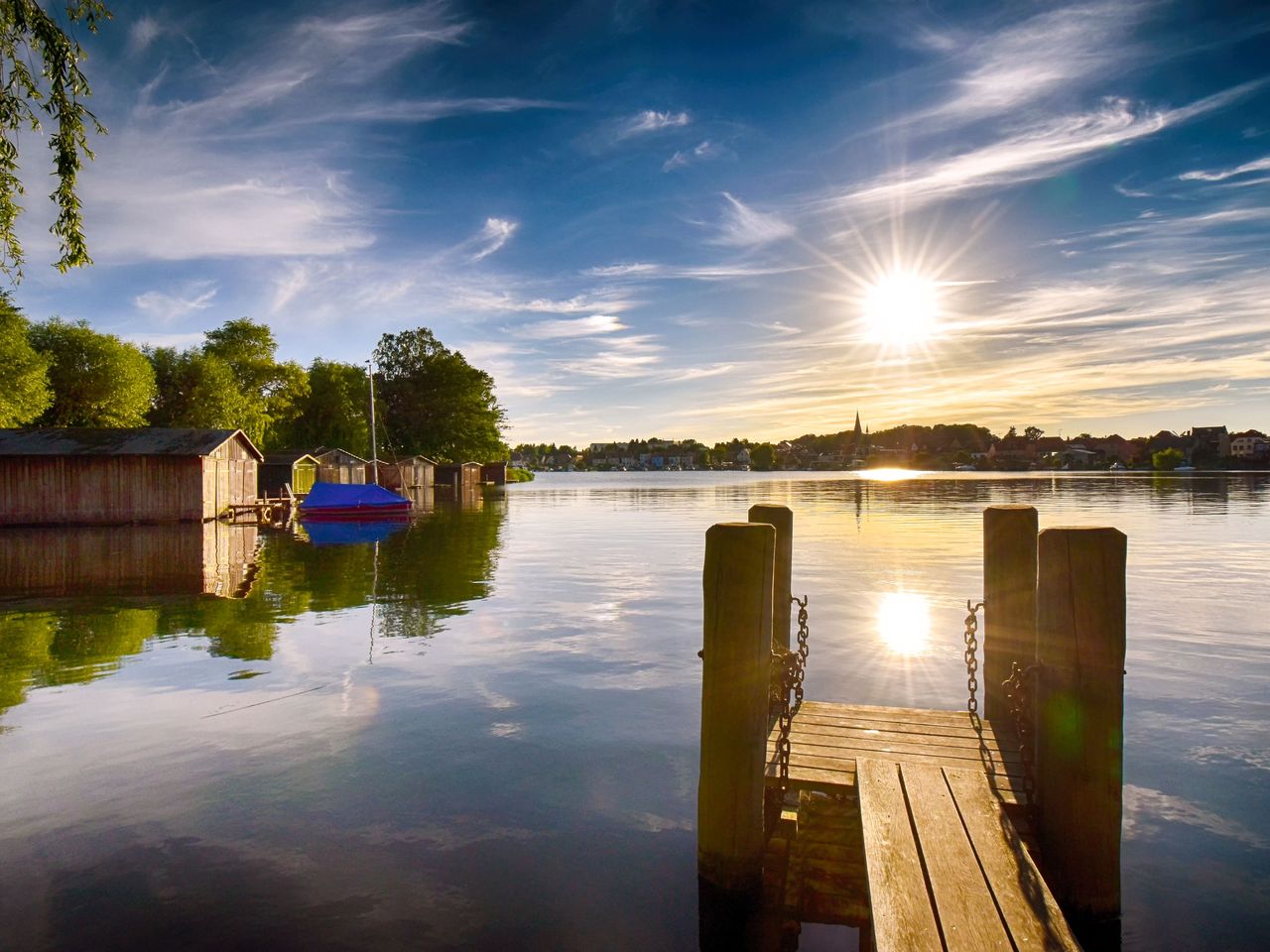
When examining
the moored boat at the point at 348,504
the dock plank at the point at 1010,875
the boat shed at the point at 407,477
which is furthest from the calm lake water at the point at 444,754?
the boat shed at the point at 407,477

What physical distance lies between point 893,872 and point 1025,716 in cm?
303

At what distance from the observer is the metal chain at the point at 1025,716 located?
6379 millimetres

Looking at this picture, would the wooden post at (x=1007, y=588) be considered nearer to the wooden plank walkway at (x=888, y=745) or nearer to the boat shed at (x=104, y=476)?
the wooden plank walkway at (x=888, y=745)

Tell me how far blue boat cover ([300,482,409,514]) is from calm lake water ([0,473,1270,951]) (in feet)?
85.4

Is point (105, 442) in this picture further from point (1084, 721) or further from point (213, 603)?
point (1084, 721)

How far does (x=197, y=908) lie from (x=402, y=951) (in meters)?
1.76

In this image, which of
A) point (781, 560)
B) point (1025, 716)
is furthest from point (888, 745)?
point (781, 560)

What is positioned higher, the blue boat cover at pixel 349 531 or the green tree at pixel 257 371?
the green tree at pixel 257 371

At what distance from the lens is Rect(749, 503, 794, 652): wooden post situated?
8732 millimetres

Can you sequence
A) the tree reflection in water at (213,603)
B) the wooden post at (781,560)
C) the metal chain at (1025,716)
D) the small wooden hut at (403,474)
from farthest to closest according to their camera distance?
1. the small wooden hut at (403,474)
2. the tree reflection in water at (213,603)
3. the wooden post at (781,560)
4. the metal chain at (1025,716)

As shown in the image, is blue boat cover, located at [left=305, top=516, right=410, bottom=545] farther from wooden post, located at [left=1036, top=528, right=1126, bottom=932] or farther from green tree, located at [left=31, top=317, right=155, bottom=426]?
wooden post, located at [left=1036, top=528, right=1126, bottom=932]

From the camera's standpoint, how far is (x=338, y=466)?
7275cm

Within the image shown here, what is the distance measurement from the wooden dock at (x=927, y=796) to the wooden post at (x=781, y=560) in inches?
97.3

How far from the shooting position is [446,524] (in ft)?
145
